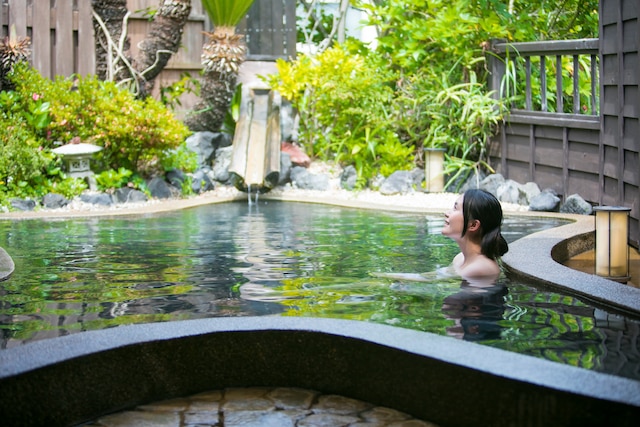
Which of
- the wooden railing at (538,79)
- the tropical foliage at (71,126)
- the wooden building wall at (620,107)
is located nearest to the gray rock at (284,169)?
the tropical foliage at (71,126)

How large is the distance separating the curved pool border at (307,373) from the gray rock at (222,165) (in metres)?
9.87

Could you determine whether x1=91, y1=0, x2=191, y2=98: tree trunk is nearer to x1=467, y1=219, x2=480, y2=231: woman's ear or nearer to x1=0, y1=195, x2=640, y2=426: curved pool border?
x1=467, y1=219, x2=480, y2=231: woman's ear

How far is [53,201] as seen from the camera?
10484mm

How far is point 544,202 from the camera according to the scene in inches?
388

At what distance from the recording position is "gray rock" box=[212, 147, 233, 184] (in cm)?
1308

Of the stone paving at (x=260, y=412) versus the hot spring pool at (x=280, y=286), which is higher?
the hot spring pool at (x=280, y=286)

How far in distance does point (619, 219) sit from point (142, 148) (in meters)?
7.65

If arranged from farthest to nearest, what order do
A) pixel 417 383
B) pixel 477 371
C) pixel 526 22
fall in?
pixel 526 22 < pixel 417 383 < pixel 477 371

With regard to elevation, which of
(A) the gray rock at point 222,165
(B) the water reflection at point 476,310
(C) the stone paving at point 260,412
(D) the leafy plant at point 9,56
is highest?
(D) the leafy plant at point 9,56

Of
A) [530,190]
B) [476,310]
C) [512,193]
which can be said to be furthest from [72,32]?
[476,310]

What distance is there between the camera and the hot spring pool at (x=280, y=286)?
3.92 m

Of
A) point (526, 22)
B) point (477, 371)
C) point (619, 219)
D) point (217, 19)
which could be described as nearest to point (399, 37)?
point (526, 22)

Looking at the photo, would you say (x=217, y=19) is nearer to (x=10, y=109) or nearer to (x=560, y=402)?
(x=10, y=109)

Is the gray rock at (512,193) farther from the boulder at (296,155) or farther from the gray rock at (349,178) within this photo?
the boulder at (296,155)
